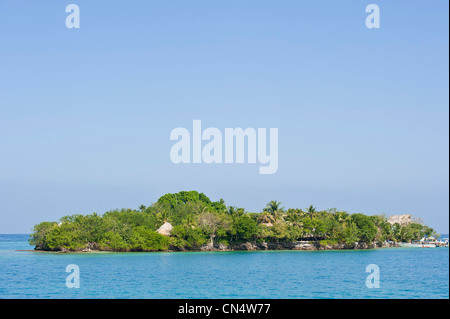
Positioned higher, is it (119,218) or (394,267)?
(119,218)

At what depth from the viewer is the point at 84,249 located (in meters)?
64.6

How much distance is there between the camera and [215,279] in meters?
37.7

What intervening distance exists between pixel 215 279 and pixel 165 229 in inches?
1331

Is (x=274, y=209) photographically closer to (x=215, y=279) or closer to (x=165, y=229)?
(x=165, y=229)

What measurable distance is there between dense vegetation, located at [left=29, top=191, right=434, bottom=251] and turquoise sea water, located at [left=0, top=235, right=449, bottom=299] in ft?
35.5

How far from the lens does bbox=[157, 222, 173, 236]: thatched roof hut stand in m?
70.1

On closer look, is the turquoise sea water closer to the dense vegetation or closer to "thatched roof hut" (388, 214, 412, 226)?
the dense vegetation

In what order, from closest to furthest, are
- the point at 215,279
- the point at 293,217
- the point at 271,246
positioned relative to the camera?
1. the point at 215,279
2. the point at 271,246
3. the point at 293,217

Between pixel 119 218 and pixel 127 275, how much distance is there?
3242cm

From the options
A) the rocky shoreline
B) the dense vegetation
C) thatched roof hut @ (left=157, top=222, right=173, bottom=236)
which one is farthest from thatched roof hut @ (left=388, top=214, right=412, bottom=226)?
thatched roof hut @ (left=157, top=222, right=173, bottom=236)

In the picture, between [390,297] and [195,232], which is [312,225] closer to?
[195,232]

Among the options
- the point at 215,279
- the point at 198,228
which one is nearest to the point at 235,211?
the point at 198,228

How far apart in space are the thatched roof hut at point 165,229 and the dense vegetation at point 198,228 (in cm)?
93
